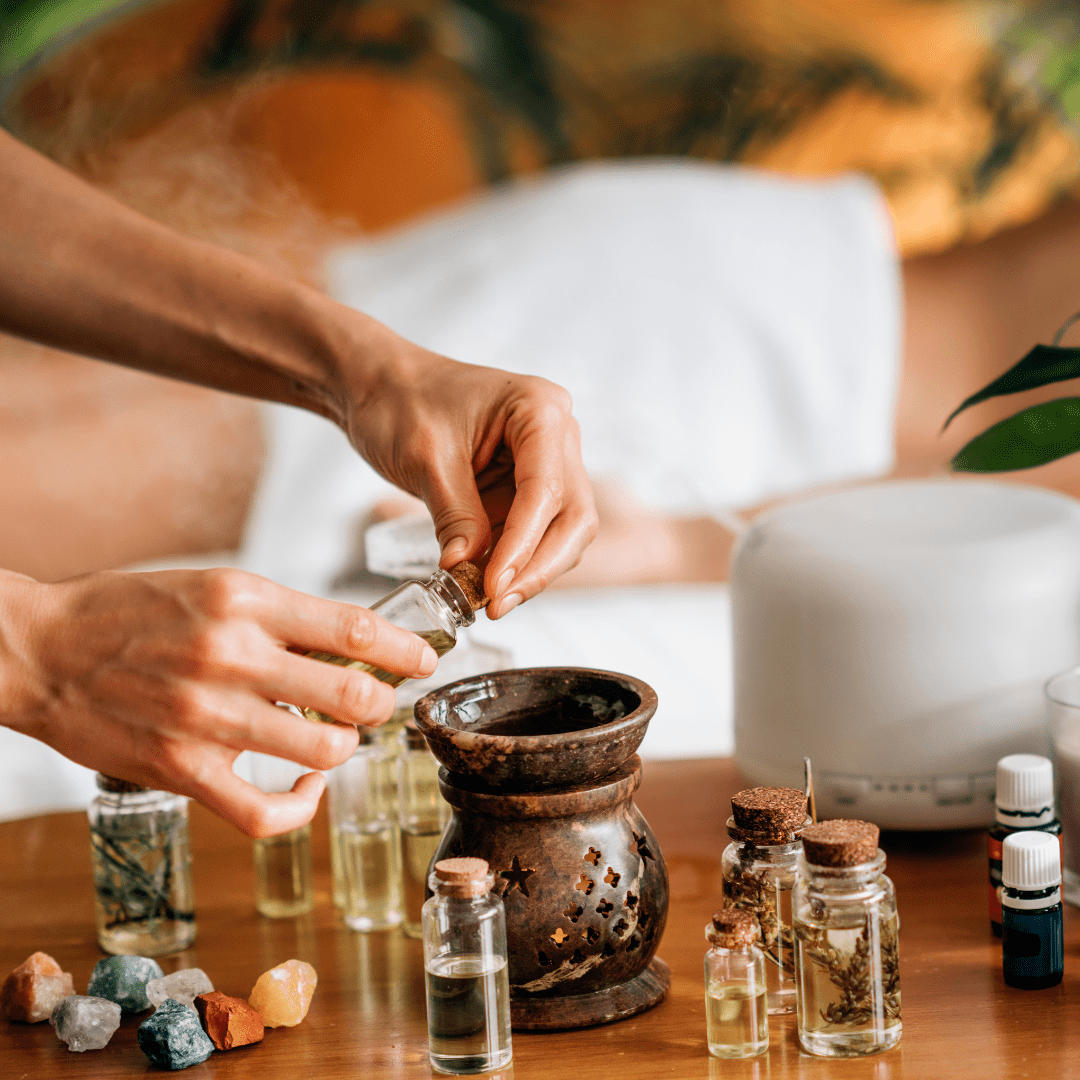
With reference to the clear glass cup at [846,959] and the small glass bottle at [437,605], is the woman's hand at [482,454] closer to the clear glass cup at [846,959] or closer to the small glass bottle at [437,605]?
the small glass bottle at [437,605]

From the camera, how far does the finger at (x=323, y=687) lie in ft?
1.96

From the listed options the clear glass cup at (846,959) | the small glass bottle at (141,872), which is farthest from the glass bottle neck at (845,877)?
the small glass bottle at (141,872)

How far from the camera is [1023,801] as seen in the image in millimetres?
780

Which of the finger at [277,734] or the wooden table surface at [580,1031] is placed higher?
the finger at [277,734]

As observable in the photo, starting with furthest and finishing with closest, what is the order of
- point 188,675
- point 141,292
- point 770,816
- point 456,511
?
point 141,292 → point 456,511 → point 770,816 → point 188,675

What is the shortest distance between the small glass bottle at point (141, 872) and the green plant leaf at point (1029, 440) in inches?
22.8

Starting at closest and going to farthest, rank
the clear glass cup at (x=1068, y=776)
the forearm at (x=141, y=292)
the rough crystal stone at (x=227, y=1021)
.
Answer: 1. the rough crystal stone at (x=227, y=1021)
2. the clear glass cup at (x=1068, y=776)
3. the forearm at (x=141, y=292)

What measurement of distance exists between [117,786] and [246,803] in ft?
0.84

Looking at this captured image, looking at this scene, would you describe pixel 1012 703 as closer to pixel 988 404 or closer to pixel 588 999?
pixel 588 999

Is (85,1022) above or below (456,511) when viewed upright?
below

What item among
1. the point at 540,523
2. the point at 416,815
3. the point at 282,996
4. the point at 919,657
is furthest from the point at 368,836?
the point at 919,657

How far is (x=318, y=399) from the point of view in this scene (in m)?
0.98

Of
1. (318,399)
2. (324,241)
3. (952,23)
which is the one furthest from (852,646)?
(952,23)

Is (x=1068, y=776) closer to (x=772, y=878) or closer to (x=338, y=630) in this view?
(x=772, y=878)
